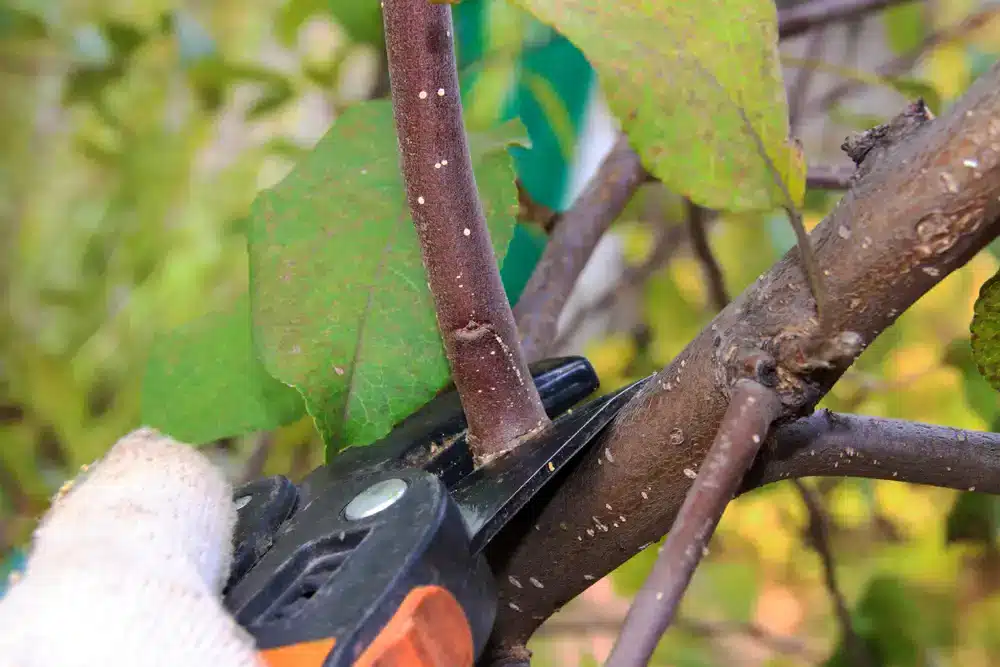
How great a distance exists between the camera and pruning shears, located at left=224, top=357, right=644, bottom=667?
19 cm

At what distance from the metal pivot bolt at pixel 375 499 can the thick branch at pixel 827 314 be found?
49 mm

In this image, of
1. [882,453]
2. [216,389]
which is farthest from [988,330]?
[216,389]

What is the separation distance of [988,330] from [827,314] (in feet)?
0.23

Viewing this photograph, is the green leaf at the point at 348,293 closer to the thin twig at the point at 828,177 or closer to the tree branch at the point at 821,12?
the thin twig at the point at 828,177

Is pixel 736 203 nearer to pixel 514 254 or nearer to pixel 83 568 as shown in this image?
pixel 83 568

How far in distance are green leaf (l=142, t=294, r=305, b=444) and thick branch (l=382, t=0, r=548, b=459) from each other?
93 mm

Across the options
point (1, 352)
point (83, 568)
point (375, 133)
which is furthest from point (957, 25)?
point (1, 352)

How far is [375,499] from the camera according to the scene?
22 cm

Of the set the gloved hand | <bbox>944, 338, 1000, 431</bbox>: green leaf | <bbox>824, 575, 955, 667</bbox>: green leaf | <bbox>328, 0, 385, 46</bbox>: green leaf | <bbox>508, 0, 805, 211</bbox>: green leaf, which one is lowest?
<bbox>824, 575, 955, 667</bbox>: green leaf

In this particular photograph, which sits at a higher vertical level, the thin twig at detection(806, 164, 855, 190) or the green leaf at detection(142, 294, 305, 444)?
the green leaf at detection(142, 294, 305, 444)

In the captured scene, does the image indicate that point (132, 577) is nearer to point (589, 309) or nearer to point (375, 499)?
point (375, 499)

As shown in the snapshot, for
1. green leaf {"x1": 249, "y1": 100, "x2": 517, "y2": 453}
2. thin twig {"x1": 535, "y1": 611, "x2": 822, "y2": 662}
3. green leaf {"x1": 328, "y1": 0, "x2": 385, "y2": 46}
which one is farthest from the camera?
thin twig {"x1": 535, "y1": 611, "x2": 822, "y2": 662}

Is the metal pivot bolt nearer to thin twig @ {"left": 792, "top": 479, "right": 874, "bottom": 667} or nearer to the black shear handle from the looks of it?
the black shear handle

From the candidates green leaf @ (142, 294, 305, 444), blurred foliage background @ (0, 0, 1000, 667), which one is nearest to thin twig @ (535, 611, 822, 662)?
blurred foliage background @ (0, 0, 1000, 667)
